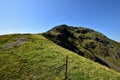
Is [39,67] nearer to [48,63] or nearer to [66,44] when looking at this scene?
[48,63]

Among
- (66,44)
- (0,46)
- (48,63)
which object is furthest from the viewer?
(66,44)

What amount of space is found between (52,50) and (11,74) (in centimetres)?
1779

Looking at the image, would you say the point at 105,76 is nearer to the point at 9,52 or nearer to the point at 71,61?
the point at 71,61

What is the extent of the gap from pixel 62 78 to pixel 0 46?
118 feet

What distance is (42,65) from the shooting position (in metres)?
58.7

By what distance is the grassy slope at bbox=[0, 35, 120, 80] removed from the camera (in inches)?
2048

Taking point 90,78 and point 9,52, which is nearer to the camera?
point 90,78

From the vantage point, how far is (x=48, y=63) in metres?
59.3

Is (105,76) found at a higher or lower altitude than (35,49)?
lower

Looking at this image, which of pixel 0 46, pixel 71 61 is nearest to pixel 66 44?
pixel 0 46

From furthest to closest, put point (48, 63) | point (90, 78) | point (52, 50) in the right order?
1. point (52, 50)
2. point (48, 63)
3. point (90, 78)

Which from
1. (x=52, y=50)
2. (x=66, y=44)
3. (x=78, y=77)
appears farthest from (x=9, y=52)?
(x=66, y=44)

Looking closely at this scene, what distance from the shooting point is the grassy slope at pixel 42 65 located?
52.0m

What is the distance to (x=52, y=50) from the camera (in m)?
69.2
